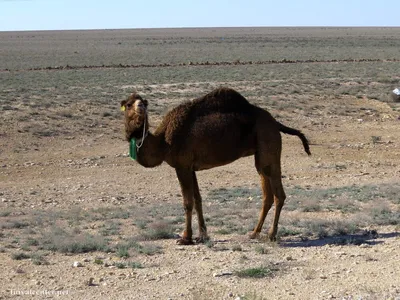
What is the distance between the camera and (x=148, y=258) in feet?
28.6

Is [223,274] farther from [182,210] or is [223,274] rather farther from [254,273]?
[182,210]

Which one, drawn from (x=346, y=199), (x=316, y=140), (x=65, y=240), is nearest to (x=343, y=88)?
(x=316, y=140)

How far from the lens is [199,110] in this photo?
979 cm

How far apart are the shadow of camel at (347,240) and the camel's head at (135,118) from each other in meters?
2.40

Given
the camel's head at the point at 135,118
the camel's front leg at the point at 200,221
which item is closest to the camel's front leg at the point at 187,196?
the camel's front leg at the point at 200,221

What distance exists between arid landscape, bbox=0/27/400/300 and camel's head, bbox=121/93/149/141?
1471mm

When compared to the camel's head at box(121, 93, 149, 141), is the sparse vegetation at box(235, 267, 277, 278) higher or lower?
lower

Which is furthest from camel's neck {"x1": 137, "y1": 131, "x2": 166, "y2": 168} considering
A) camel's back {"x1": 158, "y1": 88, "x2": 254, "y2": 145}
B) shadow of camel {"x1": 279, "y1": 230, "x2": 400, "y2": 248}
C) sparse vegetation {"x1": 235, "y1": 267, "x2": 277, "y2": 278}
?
sparse vegetation {"x1": 235, "y1": 267, "x2": 277, "y2": 278}

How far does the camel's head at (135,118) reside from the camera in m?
9.30

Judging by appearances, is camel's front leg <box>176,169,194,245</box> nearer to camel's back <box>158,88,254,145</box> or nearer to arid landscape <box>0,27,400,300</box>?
arid landscape <box>0,27,400,300</box>

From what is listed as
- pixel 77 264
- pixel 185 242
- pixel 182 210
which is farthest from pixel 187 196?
pixel 182 210

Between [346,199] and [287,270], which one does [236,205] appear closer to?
[346,199]

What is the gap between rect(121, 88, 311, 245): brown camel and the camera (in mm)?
9500

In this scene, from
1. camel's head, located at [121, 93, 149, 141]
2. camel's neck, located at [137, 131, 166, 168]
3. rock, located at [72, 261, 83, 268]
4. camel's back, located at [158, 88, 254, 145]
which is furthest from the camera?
camel's back, located at [158, 88, 254, 145]
